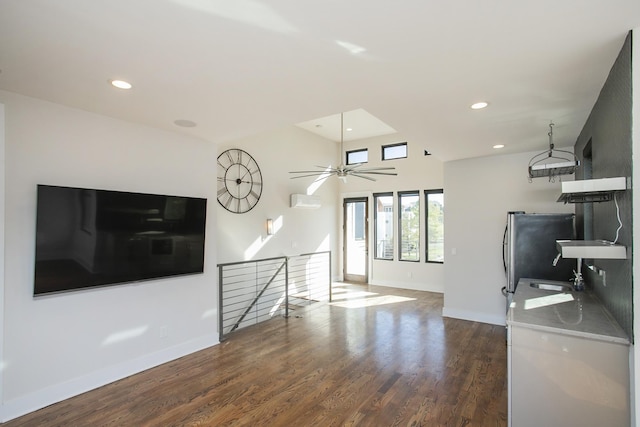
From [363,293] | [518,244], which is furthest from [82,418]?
[363,293]

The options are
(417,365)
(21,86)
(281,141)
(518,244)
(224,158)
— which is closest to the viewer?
(21,86)

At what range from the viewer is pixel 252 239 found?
5.75 m

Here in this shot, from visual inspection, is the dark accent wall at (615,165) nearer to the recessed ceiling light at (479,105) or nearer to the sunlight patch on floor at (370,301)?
the recessed ceiling light at (479,105)

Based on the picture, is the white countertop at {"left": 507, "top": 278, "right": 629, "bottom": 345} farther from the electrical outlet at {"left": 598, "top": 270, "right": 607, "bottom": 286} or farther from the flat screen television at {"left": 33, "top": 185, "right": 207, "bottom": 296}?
the flat screen television at {"left": 33, "top": 185, "right": 207, "bottom": 296}

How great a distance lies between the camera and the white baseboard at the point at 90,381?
8.84 ft

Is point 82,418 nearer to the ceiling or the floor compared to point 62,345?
nearer to the floor

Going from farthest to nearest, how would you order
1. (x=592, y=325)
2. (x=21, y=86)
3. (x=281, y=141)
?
(x=281, y=141) → (x=21, y=86) → (x=592, y=325)

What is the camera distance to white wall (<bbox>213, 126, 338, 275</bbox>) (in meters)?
5.46

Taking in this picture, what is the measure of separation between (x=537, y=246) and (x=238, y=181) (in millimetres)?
4505

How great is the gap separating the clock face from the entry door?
341 centimetres

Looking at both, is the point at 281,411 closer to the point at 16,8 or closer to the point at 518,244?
the point at 16,8

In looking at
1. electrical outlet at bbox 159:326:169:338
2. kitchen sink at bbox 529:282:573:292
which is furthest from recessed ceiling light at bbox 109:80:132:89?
kitchen sink at bbox 529:282:573:292

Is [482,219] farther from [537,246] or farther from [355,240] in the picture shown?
[355,240]

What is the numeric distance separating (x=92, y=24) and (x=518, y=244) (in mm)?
4792
